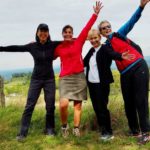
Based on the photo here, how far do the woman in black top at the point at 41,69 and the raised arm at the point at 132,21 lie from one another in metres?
1.48

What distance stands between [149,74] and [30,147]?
275 centimetres

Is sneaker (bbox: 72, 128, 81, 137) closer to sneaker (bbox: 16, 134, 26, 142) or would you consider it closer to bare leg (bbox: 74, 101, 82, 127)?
bare leg (bbox: 74, 101, 82, 127)

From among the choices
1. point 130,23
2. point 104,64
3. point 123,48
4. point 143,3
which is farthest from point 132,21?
point 104,64

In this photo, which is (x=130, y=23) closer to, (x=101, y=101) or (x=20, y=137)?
(x=101, y=101)

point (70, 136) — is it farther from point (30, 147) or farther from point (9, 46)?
point (9, 46)

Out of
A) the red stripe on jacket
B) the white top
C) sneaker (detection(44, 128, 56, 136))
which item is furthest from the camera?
sneaker (detection(44, 128, 56, 136))

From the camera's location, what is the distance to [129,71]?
8.13 m

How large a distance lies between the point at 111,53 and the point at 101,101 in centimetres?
106

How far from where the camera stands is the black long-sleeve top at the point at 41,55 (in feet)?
29.0

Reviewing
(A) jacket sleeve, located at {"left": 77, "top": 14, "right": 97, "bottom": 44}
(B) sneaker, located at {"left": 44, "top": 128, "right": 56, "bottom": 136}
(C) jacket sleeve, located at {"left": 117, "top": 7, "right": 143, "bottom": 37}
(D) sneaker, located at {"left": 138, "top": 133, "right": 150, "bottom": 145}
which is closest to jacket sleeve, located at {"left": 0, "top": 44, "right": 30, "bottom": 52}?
(A) jacket sleeve, located at {"left": 77, "top": 14, "right": 97, "bottom": 44}

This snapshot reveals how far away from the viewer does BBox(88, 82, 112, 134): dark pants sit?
335 inches

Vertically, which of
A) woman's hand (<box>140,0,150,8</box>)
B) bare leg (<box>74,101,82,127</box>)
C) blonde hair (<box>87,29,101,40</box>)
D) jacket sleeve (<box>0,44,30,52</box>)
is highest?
woman's hand (<box>140,0,150,8</box>)

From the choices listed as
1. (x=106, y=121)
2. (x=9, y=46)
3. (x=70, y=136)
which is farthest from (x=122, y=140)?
(x=9, y=46)

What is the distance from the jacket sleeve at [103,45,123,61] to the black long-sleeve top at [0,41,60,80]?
1180 mm
